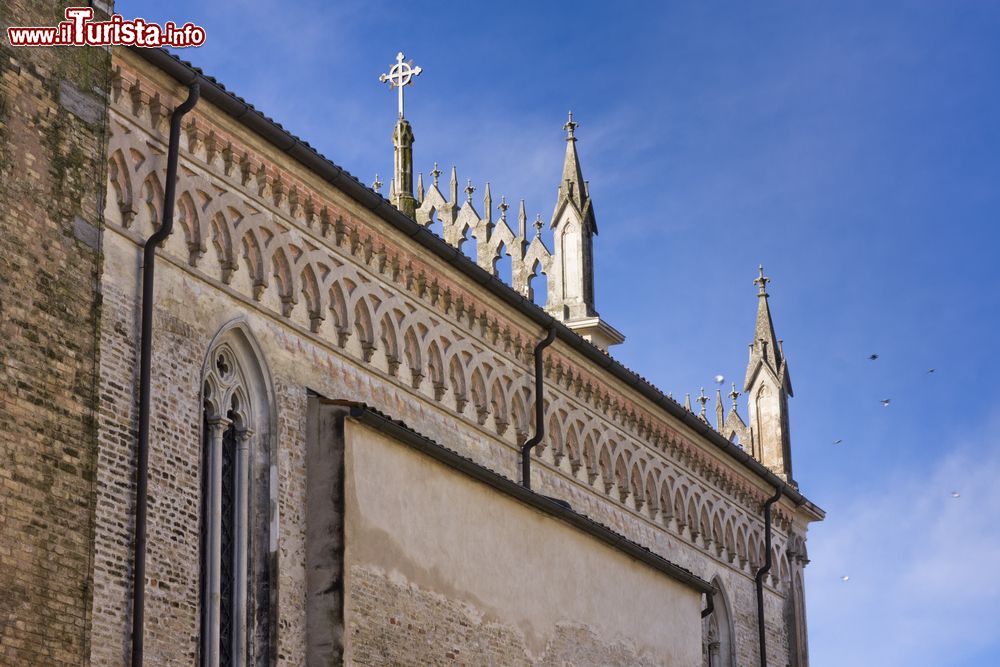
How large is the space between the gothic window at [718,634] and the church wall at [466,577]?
19.9 ft

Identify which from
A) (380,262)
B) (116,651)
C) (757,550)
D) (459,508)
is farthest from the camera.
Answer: (757,550)

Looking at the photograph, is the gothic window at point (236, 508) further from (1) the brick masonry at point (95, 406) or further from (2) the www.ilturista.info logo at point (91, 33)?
(2) the www.ilturista.info logo at point (91, 33)

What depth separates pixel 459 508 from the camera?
2212cm

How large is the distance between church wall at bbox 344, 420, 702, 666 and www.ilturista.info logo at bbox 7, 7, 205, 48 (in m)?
4.37

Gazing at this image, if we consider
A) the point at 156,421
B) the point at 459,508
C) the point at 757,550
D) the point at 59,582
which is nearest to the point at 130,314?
the point at 156,421

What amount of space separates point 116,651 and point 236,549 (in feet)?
8.59

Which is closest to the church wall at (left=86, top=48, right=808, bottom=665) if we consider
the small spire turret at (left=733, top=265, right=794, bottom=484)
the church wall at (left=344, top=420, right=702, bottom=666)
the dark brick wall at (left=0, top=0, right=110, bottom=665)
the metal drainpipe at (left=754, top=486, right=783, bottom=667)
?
the dark brick wall at (left=0, top=0, right=110, bottom=665)

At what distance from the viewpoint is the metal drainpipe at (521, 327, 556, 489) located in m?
26.6

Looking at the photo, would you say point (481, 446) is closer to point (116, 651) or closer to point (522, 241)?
point (116, 651)

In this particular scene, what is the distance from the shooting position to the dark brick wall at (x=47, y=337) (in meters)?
16.6

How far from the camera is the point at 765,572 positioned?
115 ft

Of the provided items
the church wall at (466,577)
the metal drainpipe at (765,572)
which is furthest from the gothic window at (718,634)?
the church wall at (466,577)

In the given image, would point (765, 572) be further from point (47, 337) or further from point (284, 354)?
point (47, 337)

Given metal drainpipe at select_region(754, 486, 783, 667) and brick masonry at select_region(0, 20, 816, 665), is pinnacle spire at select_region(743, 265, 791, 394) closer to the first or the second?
metal drainpipe at select_region(754, 486, 783, 667)
